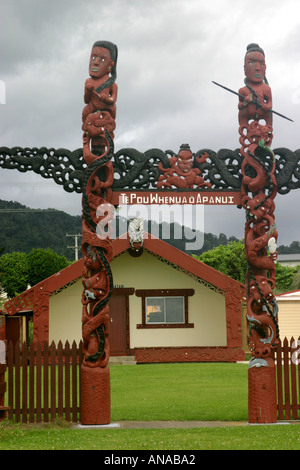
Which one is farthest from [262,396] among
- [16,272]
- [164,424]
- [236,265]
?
[236,265]

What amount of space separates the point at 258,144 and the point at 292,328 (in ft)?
49.5

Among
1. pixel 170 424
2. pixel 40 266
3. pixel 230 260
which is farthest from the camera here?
pixel 230 260

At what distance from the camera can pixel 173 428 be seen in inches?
417

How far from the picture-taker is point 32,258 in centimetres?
5112

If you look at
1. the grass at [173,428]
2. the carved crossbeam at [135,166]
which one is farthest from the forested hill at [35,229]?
the carved crossbeam at [135,166]

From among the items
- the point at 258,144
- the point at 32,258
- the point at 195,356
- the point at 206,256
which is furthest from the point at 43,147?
the point at 206,256

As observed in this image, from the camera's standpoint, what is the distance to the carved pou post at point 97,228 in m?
10.8

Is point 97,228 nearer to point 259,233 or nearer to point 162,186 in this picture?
point 162,186

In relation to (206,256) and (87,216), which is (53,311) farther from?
(206,256)

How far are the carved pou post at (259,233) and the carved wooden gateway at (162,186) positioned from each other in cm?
2

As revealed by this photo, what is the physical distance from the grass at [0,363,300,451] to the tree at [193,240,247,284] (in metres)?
34.9

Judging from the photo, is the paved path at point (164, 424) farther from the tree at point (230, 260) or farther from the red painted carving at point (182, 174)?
the tree at point (230, 260)

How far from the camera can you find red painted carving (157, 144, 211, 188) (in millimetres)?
11648

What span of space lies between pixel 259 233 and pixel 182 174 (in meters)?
1.69
